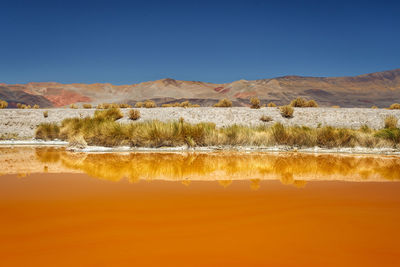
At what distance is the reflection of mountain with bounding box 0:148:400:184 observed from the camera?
4539 millimetres

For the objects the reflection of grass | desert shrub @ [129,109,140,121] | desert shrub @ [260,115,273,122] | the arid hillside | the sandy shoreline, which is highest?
the arid hillside

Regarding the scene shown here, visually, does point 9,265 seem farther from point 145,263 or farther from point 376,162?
point 376,162

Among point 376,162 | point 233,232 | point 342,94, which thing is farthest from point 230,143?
point 342,94

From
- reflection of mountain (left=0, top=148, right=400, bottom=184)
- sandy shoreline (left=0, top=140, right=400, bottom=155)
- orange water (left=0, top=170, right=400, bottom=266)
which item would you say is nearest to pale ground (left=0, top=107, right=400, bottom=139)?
sandy shoreline (left=0, top=140, right=400, bottom=155)

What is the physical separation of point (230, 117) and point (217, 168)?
290 inches

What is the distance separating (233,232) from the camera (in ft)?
7.72

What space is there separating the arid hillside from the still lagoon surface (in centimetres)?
5342

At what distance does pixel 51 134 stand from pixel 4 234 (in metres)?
9.58

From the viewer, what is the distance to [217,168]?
5289 mm

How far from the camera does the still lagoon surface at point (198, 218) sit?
1987 millimetres

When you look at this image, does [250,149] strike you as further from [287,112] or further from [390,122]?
[390,122]

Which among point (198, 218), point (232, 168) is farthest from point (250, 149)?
point (198, 218)

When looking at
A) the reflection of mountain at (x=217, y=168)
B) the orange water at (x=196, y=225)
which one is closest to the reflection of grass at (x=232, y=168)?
the reflection of mountain at (x=217, y=168)

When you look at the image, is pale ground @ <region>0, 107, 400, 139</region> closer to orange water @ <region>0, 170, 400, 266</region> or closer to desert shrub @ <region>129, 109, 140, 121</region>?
desert shrub @ <region>129, 109, 140, 121</region>
